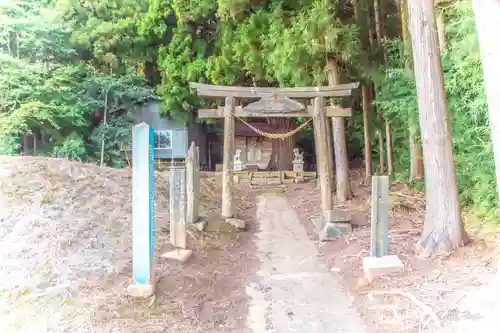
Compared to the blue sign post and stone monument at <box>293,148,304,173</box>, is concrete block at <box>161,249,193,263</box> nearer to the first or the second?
the blue sign post

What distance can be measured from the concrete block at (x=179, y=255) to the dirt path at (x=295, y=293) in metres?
1.01

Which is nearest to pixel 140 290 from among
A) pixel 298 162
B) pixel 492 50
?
pixel 492 50

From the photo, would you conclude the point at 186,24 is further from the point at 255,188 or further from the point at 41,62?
the point at 255,188

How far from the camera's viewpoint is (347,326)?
4.59 m

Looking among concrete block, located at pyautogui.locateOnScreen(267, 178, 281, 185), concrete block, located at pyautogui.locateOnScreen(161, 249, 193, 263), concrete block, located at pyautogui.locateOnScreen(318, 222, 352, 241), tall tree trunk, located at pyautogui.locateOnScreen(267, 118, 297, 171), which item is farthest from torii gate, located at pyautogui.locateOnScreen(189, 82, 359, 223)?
tall tree trunk, located at pyautogui.locateOnScreen(267, 118, 297, 171)

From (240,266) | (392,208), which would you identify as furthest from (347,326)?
(392,208)

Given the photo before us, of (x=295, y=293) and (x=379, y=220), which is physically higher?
(x=379, y=220)

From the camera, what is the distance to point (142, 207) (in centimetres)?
472

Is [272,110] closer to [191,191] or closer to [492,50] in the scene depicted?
[191,191]

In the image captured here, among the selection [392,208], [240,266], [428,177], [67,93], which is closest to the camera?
[428,177]

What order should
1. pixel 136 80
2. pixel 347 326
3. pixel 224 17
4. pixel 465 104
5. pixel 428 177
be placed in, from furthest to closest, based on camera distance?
pixel 136 80 → pixel 224 17 → pixel 465 104 → pixel 428 177 → pixel 347 326

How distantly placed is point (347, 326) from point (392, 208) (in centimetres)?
469

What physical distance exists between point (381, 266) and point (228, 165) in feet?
14.1

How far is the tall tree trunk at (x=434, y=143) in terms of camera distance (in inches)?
227
